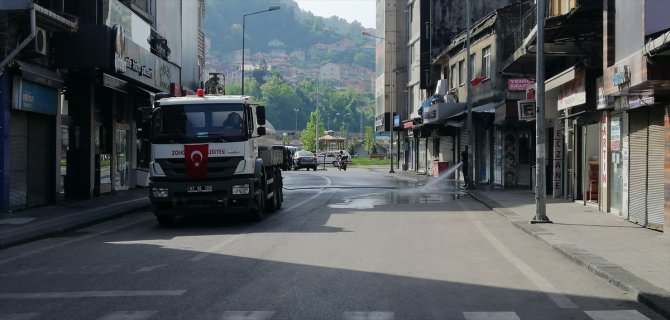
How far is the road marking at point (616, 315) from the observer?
6.56 metres

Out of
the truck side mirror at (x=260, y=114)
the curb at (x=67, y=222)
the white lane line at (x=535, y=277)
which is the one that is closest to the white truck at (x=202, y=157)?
the truck side mirror at (x=260, y=114)

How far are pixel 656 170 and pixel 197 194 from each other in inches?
370

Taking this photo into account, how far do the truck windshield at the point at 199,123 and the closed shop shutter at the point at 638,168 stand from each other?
8.41 meters

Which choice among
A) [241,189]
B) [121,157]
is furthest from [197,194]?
[121,157]

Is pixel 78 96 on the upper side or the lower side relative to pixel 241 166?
upper

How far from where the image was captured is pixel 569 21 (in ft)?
56.5

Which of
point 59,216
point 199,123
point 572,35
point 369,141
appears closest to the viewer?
point 199,123

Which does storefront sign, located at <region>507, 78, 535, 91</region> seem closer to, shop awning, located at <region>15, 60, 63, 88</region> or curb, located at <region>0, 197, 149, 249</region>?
curb, located at <region>0, 197, 149, 249</region>

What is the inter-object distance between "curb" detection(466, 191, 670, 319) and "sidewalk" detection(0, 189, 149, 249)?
9509mm

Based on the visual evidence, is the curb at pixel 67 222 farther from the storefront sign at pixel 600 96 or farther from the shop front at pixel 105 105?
the storefront sign at pixel 600 96

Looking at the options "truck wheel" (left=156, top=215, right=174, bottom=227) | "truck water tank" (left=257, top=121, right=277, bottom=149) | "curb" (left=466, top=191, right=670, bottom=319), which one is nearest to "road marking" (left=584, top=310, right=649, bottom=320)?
"curb" (left=466, top=191, right=670, bottom=319)

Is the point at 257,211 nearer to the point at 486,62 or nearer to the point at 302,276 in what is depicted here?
the point at 302,276

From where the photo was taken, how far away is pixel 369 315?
259 inches

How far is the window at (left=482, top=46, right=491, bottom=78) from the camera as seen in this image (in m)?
33.9
